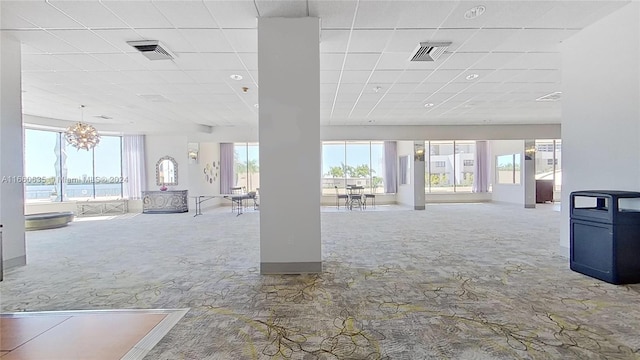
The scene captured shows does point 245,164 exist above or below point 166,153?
below

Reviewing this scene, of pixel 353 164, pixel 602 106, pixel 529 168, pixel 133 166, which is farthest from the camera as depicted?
pixel 353 164

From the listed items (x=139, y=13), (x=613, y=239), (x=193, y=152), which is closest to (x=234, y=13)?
(x=139, y=13)

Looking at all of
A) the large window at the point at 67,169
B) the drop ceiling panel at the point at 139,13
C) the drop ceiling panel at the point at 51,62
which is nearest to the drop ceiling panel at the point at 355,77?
the drop ceiling panel at the point at 139,13

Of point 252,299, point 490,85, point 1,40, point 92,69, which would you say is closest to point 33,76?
point 92,69

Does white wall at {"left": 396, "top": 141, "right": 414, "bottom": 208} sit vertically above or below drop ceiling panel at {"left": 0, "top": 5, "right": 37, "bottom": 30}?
below

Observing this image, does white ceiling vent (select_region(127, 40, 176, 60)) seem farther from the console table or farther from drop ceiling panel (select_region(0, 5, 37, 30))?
the console table

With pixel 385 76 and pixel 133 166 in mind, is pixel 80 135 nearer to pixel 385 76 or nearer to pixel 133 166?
pixel 133 166

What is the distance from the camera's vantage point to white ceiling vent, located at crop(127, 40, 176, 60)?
459 cm

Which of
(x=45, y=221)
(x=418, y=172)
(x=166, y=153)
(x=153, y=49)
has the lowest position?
(x=45, y=221)

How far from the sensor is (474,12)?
386 centimetres

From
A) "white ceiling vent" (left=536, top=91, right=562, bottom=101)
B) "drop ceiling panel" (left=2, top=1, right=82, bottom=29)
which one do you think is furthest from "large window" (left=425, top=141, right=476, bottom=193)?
"drop ceiling panel" (left=2, top=1, right=82, bottom=29)

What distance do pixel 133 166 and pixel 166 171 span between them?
1175 mm

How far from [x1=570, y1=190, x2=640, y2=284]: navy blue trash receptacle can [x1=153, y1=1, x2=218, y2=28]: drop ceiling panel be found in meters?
5.01

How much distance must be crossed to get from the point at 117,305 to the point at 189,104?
6.35 meters
